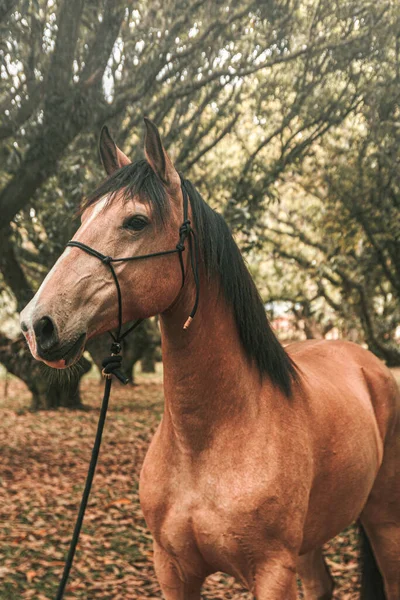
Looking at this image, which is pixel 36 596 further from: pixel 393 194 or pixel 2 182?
pixel 393 194

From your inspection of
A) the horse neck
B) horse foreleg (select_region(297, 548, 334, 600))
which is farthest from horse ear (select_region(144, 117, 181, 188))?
horse foreleg (select_region(297, 548, 334, 600))

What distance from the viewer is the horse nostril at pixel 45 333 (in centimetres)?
195

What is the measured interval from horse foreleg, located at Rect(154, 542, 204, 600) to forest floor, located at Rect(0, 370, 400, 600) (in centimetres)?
257

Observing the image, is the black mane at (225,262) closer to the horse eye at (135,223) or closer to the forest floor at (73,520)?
the horse eye at (135,223)

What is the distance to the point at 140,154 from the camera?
8.71 meters

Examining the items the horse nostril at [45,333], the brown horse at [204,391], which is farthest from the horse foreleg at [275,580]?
the horse nostril at [45,333]

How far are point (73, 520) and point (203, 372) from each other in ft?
16.9

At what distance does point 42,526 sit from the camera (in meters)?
6.68

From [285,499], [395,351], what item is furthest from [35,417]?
[285,499]

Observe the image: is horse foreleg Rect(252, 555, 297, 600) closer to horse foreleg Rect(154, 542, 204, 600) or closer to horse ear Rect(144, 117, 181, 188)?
horse foreleg Rect(154, 542, 204, 600)

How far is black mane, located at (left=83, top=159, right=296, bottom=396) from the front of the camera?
89.4 inches

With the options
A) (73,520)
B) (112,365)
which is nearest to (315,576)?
(112,365)

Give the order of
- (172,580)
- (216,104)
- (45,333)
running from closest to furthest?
(45,333), (172,580), (216,104)

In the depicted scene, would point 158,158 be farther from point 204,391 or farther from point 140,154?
point 140,154
